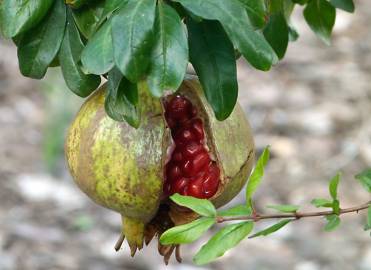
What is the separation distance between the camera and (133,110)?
117 centimetres

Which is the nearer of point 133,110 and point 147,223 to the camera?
point 133,110

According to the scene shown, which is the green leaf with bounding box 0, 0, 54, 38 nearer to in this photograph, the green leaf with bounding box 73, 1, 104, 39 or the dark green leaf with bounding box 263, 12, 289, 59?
the green leaf with bounding box 73, 1, 104, 39

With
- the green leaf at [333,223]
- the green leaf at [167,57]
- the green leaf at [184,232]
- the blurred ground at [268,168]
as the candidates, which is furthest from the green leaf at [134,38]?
the blurred ground at [268,168]

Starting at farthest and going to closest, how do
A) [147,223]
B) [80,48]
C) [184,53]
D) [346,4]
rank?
[346,4], [147,223], [80,48], [184,53]

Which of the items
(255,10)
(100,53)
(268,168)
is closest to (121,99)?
(100,53)

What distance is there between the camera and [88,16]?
3.88 ft

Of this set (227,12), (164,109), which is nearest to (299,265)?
(164,109)

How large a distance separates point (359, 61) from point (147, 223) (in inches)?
149

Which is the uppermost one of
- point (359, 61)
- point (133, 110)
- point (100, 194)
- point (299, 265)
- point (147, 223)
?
point (133, 110)

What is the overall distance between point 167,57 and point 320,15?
494 millimetres

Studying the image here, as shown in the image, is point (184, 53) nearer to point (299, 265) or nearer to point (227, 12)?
point (227, 12)

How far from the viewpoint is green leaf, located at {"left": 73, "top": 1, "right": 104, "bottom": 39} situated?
1.18m

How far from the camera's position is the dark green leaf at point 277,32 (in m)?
1.36

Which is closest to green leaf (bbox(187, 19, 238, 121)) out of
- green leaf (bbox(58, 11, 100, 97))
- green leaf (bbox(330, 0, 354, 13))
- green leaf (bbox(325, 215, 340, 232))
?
green leaf (bbox(58, 11, 100, 97))
